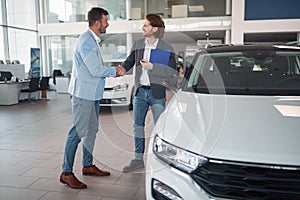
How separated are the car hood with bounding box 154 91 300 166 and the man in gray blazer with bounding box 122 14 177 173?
807mm

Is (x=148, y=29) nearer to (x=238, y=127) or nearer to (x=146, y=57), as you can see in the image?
(x=146, y=57)

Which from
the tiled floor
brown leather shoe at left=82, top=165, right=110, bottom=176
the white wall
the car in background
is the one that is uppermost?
the white wall

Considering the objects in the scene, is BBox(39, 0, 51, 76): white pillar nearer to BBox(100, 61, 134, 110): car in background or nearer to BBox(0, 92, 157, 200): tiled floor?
BBox(0, 92, 157, 200): tiled floor

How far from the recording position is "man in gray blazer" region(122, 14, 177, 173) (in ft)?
8.68

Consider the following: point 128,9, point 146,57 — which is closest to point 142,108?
point 146,57

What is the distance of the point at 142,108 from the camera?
282 centimetres

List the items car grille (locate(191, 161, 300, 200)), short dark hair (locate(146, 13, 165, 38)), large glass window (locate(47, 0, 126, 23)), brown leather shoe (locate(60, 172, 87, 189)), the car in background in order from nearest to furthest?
car grille (locate(191, 161, 300, 200)), brown leather shoe (locate(60, 172, 87, 189)), short dark hair (locate(146, 13, 165, 38)), the car in background, large glass window (locate(47, 0, 126, 23))

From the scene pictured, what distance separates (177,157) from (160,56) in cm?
141

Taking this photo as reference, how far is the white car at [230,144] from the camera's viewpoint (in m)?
1.25

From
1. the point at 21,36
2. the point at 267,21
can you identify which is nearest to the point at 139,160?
the point at 267,21

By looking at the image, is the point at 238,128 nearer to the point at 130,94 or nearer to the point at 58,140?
the point at 58,140

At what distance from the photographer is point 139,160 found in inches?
117

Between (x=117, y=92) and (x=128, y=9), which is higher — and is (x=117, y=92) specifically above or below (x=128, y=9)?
below

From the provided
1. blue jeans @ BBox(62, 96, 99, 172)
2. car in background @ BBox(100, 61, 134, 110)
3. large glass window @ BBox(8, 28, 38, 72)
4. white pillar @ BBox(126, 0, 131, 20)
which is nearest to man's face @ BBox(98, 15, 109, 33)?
blue jeans @ BBox(62, 96, 99, 172)
